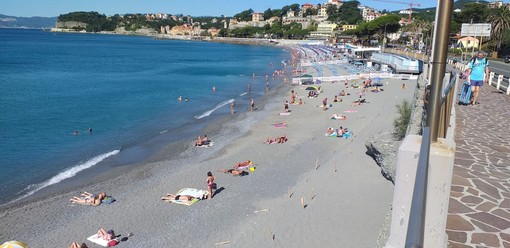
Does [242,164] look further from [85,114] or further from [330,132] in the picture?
[85,114]

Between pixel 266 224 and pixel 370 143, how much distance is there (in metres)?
6.07

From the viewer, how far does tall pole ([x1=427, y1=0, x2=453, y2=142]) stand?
267 cm

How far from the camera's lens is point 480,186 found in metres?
5.91

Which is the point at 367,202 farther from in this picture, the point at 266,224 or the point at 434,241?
the point at 434,241

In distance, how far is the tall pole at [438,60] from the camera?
267 centimetres

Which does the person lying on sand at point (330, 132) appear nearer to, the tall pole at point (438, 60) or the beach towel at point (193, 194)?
the beach towel at point (193, 194)

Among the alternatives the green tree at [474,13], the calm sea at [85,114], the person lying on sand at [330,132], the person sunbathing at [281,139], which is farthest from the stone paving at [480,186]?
the green tree at [474,13]

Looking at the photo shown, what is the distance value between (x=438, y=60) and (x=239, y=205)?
1045cm

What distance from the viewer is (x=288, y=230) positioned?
10.7m

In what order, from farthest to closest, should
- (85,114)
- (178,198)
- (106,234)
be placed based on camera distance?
(85,114)
(178,198)
(106,234)

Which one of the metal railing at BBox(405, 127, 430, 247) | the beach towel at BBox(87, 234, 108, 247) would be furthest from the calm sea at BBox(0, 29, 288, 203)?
the metal railing at BBox(405, 127, 430, 247)

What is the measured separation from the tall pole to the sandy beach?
749 cm

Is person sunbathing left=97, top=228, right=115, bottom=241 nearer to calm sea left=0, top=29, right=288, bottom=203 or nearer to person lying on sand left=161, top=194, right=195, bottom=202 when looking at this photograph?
person lying on sand left=161, top=194, right=195, bottom=202

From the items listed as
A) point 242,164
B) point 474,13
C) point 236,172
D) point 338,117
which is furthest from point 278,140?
point 474,13
